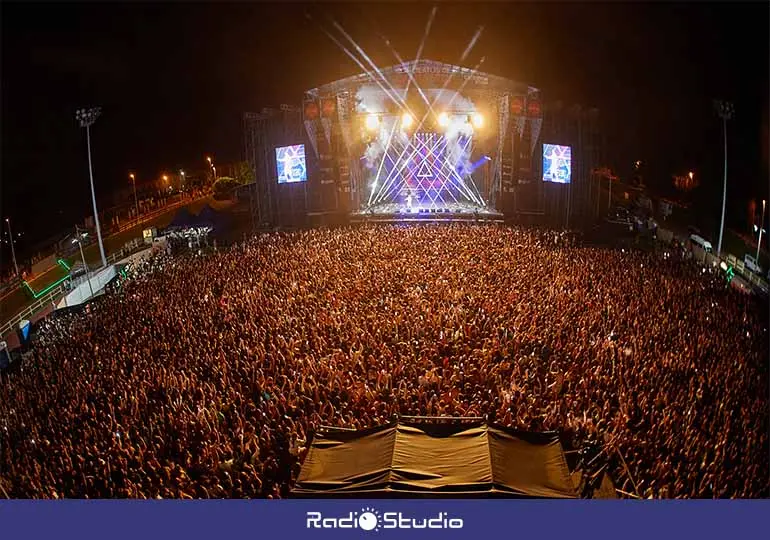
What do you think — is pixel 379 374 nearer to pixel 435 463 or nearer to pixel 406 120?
pixel 435 463

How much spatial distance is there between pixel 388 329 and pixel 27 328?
10.4 m

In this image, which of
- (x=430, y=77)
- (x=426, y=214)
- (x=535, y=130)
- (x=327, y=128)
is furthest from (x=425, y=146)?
(x=535, y=130)

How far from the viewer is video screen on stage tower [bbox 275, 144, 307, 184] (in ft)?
80.0

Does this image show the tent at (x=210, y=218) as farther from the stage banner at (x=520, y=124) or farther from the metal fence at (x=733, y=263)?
the metal fence at (x=733, y=263)

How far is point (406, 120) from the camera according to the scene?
23703 millimetres

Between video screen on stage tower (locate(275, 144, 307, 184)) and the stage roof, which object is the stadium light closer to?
the stage roof

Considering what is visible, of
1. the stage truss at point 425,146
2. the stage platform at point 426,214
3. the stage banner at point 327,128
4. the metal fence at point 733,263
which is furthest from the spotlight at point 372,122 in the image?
the metal fence at point 733,263

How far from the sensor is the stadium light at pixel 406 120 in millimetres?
23406

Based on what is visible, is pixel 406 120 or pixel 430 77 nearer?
pixel 430 77

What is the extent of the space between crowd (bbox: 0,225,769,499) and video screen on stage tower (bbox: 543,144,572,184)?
38.5 ft

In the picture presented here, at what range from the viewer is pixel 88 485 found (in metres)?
5.53

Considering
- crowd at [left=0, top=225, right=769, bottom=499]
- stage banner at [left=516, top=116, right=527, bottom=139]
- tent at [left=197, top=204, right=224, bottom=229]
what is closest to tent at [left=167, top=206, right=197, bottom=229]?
tent at [left=197, top=204, right=224, bottom=229]

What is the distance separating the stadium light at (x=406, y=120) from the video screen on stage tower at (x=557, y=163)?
21.2 ft
